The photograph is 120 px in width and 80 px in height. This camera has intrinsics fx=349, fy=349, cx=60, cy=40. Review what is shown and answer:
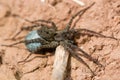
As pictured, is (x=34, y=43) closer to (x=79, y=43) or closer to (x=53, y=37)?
(x=53, y=37)

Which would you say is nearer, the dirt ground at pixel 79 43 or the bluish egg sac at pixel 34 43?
the dirt ground at pixel 79 43

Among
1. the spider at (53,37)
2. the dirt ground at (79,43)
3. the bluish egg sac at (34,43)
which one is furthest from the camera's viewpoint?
the bluish egg sac at (34,43)

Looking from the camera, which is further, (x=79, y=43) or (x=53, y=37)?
(x=53, y=37)

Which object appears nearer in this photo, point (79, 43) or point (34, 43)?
point (79, 43)

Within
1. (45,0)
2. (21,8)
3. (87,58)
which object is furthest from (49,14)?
(87,58)

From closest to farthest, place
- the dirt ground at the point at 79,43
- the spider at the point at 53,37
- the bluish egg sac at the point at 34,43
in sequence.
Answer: the dirt ground at the point at 79,43, the spider at the point at 53,37, the bluish egg sac at the point at 34,43

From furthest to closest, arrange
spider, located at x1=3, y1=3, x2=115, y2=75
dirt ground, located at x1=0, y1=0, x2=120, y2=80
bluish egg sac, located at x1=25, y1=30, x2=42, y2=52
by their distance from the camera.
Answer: bluish egg sac, located at x1=25, y1=30, x2=42, y2=52 < spider, located at x1=3, y1=3, x2=115, y2=75 < dirt ground, located at x1=0, y1=0, x2=120, y2=80

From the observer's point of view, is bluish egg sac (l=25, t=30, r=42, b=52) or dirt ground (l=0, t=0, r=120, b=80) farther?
bluish egg sac (l=25, t=30, r=42, b=52)

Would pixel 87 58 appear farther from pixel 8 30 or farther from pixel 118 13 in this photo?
pixel 8 30

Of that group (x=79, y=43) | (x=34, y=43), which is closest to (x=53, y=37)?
(x=34, y=43)
